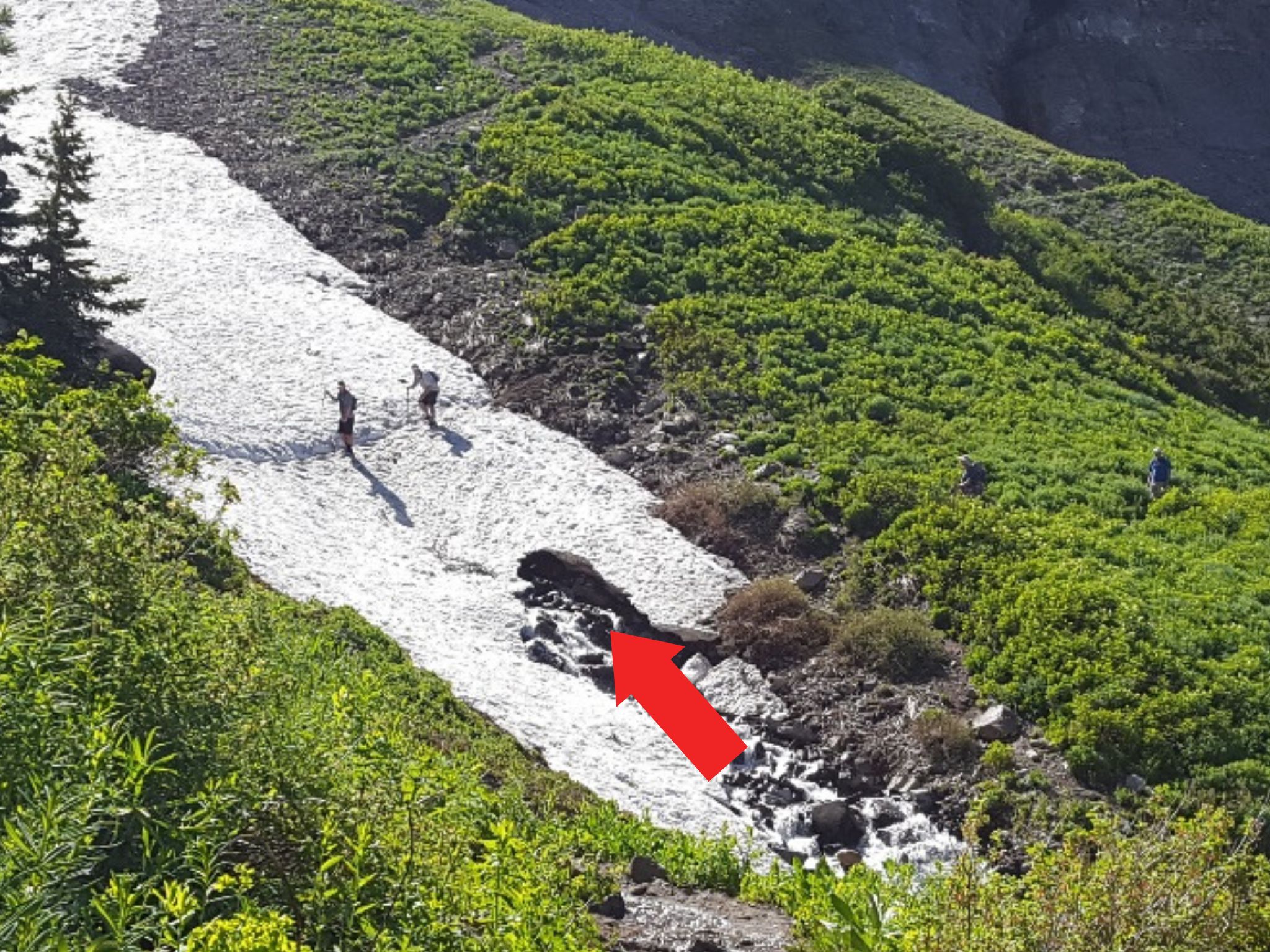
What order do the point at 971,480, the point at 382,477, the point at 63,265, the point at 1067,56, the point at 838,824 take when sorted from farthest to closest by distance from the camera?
the point at 1067,56, the point at 382,477, the point at 971,480, the point at 63,265, the point at 838,824

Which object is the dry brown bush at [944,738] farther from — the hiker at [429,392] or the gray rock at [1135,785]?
the hiker at [429,392]

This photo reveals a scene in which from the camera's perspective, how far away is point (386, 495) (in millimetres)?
27141

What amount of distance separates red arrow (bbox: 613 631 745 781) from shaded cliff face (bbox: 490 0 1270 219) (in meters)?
51.3

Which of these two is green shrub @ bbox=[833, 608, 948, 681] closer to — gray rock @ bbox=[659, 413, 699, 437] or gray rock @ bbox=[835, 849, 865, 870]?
gray rock @ bbox=[835, 849, 865, 870]

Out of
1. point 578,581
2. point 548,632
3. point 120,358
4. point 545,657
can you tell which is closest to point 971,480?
point 578,581

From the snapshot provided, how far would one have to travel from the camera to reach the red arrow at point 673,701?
2042 centimetres

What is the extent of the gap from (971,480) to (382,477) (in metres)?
11.5

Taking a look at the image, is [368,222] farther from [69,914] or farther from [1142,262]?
[69,914]

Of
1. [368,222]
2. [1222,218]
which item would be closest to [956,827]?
[368,222]

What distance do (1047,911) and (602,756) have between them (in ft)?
39.5

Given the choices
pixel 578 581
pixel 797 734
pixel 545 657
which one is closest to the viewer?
pixel 797 734

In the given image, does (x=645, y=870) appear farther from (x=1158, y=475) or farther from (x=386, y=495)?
(x=1158, y=475)

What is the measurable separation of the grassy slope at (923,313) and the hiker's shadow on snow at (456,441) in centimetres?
402

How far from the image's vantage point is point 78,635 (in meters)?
9.27
